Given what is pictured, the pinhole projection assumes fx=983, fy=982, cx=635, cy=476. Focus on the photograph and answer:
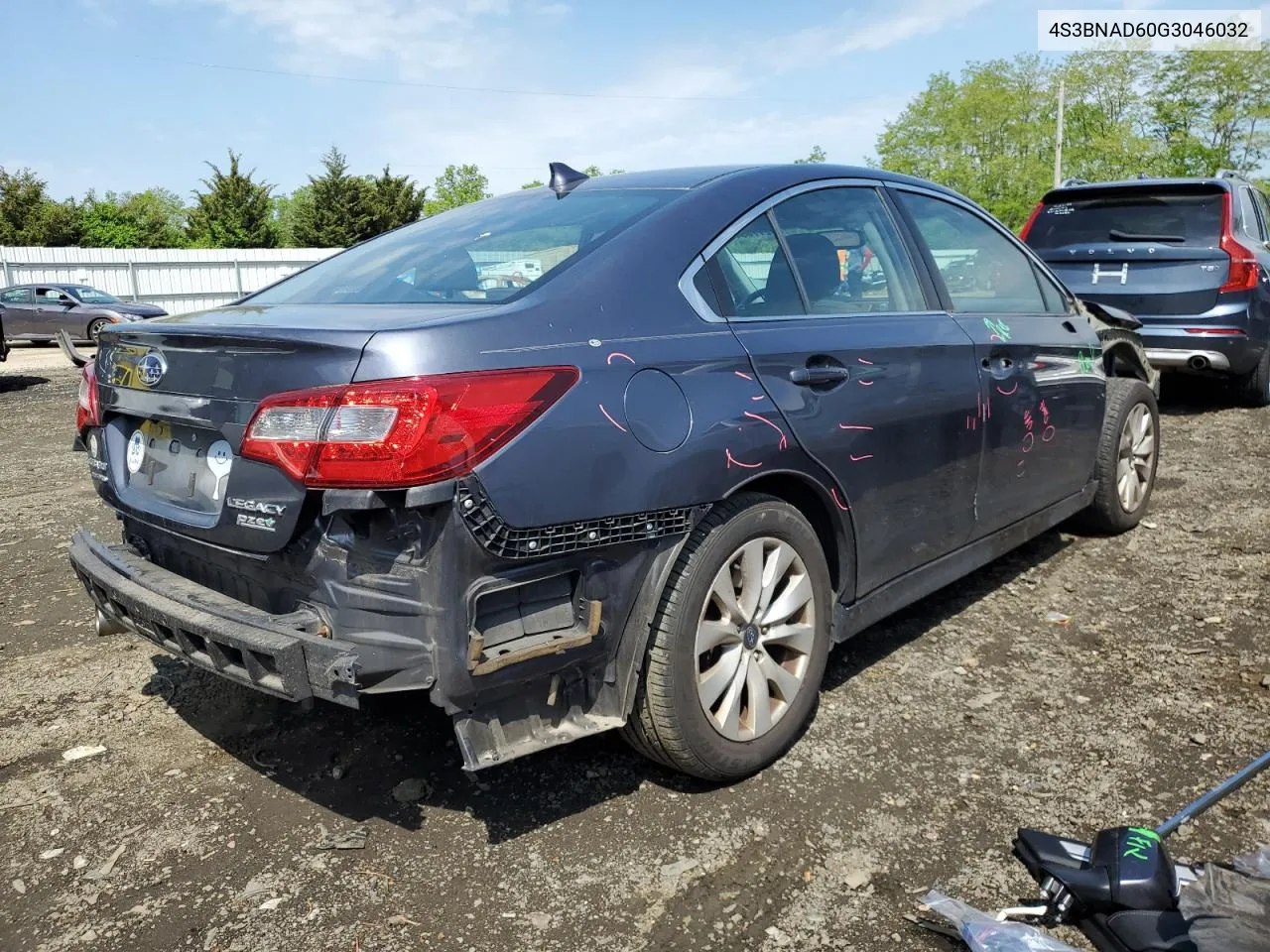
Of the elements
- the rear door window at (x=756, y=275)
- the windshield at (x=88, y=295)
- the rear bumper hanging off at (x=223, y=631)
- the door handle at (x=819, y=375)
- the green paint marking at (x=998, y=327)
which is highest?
the windshield at (x=88, y=295)

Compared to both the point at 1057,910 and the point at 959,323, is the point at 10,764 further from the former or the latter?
the point at 959,323

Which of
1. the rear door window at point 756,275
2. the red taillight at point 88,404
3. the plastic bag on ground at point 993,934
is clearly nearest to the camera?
the plastic bag on ground at point 993,934

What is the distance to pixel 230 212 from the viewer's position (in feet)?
151

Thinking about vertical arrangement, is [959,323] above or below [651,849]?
above

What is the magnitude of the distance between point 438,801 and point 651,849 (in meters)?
0.63

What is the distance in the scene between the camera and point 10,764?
2936 millimetres

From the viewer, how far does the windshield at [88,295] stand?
2100 centimetres

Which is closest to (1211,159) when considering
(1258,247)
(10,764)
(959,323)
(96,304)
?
(1258,247)

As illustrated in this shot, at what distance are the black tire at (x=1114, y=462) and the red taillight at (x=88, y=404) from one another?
4.03 metres

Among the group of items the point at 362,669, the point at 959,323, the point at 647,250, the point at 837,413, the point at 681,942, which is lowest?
the point at 681,942

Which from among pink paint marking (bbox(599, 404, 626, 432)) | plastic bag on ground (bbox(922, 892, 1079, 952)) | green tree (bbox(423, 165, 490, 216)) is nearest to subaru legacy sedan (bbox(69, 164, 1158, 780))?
pink paint marking (bbox(599, 404, 626, 432))

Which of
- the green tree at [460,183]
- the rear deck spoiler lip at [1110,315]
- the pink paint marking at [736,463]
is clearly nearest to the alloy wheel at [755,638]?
the pink paint marking at [736,463]

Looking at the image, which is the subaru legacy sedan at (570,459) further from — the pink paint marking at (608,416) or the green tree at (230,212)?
the green tree at (230,212)

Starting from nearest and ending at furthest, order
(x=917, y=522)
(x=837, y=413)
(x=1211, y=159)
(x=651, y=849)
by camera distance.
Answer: (x=651, y=849), (x=837, y=413), (x=917, y=522), (x=1211, y=159)
